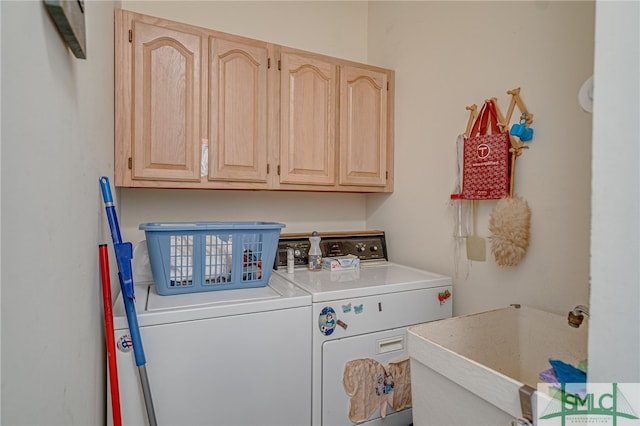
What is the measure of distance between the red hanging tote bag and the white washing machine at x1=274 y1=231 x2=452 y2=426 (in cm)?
50

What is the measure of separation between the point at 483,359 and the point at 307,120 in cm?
148

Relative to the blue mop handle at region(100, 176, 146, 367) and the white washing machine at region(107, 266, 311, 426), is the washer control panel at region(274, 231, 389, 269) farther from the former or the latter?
the blue mop handle at region(100, 176, 146, 367)

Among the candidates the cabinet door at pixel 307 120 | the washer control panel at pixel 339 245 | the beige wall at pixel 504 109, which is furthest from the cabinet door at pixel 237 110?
the beige wall at pixel 504 109

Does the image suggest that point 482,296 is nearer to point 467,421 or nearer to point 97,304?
point 467,421

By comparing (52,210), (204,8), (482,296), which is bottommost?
(482,296)

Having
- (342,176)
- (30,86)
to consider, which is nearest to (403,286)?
(342,176)

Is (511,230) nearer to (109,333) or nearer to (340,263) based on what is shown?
(340,263)

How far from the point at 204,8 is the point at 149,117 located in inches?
35.0

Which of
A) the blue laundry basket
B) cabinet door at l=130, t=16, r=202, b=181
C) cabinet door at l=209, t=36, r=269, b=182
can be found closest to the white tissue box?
the blue laundry basket

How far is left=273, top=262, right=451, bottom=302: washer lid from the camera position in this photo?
5.16 ft

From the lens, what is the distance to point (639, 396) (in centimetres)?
59

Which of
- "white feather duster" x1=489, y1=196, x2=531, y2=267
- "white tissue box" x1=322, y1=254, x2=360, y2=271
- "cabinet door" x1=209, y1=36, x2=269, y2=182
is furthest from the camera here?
"white tissue box" x1=322, y1=254, x2=360, y2=271

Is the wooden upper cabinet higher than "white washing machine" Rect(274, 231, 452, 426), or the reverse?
the wooden upper cabinet

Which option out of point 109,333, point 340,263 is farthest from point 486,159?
point 109,333
